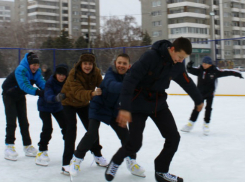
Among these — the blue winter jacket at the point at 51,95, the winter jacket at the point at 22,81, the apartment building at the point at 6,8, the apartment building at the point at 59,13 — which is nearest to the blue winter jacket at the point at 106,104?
the blue winter jacket at the point at 51,95

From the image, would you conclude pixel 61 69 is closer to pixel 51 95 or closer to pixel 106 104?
pixel 51 95

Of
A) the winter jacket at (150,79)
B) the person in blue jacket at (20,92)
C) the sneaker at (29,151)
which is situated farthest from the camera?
the sneaker at (29,151)

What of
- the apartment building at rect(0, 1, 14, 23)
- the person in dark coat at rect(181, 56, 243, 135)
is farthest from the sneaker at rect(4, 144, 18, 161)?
the apartment building at rect(0, 1, 14, 23)

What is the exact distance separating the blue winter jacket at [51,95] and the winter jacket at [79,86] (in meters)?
0.14

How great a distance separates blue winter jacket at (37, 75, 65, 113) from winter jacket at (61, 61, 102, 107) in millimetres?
136

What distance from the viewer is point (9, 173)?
3029 mm

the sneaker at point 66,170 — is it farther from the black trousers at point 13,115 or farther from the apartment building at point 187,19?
the apartment building at point 187,19

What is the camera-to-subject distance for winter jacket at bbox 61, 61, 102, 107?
2714 millimetres

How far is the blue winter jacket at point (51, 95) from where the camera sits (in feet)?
9.61

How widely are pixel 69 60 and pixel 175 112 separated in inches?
251

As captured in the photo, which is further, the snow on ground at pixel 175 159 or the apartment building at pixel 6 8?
the apartment building at pixel 6 8

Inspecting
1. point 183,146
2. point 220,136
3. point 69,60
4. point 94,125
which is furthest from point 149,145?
point 69,60

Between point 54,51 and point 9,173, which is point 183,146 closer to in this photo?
point 9,173

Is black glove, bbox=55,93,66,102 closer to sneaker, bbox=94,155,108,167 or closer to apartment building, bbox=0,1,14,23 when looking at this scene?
sneaker, bbox=94,155,108,167
